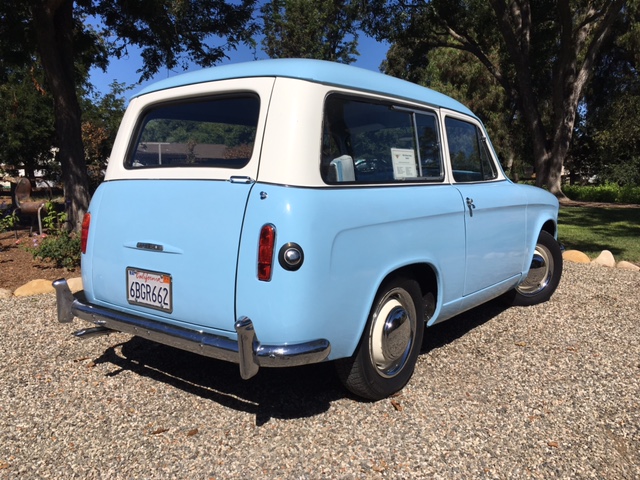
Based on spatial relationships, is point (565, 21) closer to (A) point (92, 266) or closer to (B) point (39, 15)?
(B) point (39, 15)

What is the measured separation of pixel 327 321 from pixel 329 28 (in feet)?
82.9

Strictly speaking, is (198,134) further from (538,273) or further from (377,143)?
(538,273)

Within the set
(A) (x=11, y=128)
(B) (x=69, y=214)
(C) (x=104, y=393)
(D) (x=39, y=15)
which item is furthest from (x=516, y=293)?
(A) (x=11, y=128)

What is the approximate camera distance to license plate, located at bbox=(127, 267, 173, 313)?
294 cm

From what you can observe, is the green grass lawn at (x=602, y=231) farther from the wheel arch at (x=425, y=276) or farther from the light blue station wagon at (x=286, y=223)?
the light blue station wagon at (x=286, y=223)

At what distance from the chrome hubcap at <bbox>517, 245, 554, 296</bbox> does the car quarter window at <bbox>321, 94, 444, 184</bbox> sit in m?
2.30

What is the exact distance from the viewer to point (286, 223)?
256 cm

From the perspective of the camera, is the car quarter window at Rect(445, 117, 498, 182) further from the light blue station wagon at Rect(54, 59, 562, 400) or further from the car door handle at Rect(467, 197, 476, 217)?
the car door handle at Rect(467, 197, 476, 217)

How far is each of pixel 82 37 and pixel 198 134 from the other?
8267mm

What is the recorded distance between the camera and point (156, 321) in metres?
A: 3.00

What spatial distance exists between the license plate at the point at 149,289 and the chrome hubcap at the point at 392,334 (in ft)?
4.02

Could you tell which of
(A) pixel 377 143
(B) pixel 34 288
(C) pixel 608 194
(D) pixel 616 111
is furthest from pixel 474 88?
(A) pixel 377 143

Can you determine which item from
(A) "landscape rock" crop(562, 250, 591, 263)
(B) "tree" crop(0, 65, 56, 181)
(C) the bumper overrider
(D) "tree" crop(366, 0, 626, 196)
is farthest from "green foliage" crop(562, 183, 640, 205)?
(B) "tree" crop(0, 65, 56, 181)

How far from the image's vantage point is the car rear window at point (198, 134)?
9.77ft
